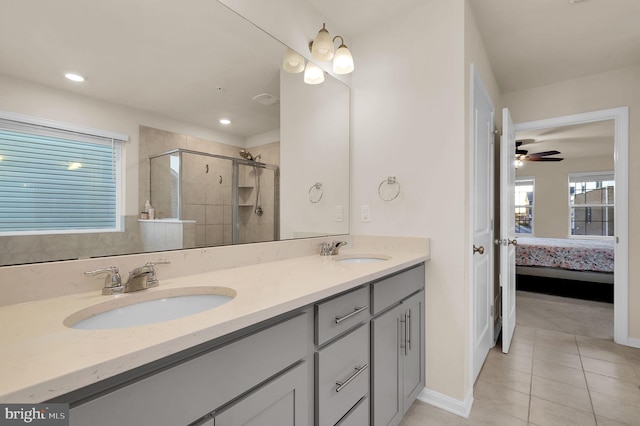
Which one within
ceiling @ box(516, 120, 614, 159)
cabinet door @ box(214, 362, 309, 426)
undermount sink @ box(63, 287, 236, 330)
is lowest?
cabinet door @ box(214, 362, 309, 426)

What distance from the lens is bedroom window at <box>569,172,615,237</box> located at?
5859 mm

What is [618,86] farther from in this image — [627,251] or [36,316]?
[36,316]

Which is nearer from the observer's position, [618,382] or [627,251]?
[618,382]

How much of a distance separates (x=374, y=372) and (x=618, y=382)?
78.3 inches

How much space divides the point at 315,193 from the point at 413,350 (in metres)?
1.12

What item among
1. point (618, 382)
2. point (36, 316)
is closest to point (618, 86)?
point (618, 382)

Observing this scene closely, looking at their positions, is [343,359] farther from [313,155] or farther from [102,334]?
[313,155]

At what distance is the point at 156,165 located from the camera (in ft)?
3.80

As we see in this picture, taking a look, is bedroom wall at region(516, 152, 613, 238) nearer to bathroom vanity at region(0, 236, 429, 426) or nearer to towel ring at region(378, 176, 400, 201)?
towel ring at region(378, 176, 400, 201)

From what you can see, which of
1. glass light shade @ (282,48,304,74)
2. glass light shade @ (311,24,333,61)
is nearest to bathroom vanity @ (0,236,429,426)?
glass light shade @ (282,48,304,74)

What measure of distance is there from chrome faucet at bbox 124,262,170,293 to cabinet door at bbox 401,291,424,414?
3.89 feet

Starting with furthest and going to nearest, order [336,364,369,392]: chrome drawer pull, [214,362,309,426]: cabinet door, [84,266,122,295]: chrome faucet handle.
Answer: [336,364,369,392]: chrome drawer pull < [84,266,122,295]: chrome faucet handle < [214,362,309,426]: cabinet door

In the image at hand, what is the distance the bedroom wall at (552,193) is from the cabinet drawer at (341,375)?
697cm

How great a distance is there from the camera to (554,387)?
6.42ft
